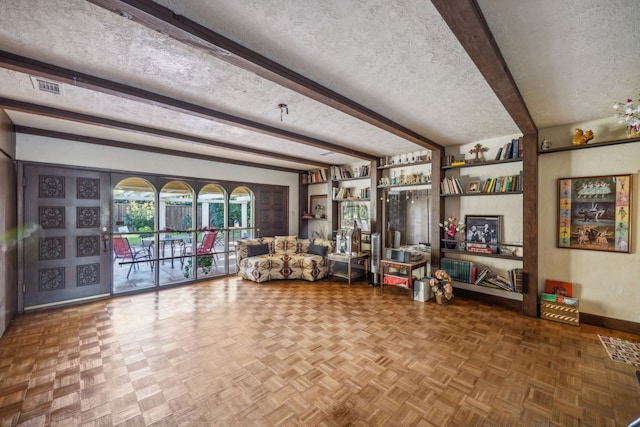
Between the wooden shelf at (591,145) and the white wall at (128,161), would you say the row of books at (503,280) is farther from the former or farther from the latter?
the white wall at (128,161)

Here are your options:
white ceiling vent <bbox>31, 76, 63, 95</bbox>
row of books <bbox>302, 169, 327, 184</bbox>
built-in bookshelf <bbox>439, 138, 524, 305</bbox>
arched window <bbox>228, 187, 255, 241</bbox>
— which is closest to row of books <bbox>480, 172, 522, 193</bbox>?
built-in bookshelf <bbox>439, 138, 524, 305</bbox>

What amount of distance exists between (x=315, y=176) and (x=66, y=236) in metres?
4.84

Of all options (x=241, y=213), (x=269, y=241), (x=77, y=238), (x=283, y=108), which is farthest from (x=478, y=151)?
(x=77, y=238)

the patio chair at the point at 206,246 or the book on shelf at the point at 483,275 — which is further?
the patio chair at the point at 206,246

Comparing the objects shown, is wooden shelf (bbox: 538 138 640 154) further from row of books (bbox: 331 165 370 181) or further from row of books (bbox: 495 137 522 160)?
row of books (bbox: 331 165 370 181)

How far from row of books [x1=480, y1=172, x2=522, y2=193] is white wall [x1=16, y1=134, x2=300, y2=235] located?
14.7ft

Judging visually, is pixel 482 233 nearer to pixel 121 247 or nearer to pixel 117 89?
pixel 117 89

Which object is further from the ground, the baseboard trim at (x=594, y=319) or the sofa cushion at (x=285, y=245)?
the sofa cushion at (x=285, y=245)

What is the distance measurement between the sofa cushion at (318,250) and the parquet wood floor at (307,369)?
2047 mm

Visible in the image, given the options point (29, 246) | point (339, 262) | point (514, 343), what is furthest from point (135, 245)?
point (514, 343)

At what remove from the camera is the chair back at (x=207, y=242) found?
5323 mm

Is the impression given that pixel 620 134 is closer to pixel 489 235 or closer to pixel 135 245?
pixel 489 235

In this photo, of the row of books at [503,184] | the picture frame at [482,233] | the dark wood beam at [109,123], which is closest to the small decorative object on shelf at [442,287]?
the picture frame at [482,233]

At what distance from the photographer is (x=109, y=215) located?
422 cm
